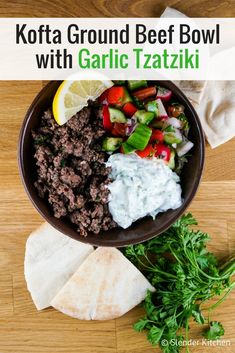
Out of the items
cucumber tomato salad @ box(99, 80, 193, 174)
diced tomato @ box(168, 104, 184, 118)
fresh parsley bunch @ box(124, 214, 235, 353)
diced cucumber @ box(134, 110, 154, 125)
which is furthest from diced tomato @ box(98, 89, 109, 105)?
fresh parsley bunch @ box(124, 214, 235, 353)

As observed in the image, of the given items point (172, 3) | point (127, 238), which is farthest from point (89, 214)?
point (172, 3)

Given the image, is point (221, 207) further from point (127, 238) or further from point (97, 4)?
point (97, 4)

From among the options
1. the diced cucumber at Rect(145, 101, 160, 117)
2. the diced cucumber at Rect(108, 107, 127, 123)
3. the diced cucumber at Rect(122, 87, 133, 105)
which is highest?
the diced cucumber at Rect(122, 87, 133, 105)

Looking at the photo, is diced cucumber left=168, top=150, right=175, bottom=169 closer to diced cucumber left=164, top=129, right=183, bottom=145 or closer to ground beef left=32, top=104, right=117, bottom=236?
diced cucumber left=164, top=129, right=183, bottom=145

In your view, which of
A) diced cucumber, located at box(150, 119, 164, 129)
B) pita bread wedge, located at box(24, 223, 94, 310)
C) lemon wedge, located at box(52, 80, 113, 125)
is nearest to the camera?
lemon wedge, located at box(52, 80, 113, 125)

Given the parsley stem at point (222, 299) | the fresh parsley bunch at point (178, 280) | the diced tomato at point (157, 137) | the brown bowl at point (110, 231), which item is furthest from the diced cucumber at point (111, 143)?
the parsley stem at point (222, 299)
